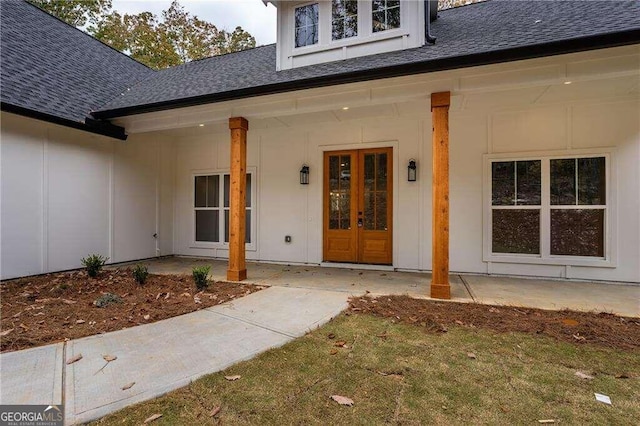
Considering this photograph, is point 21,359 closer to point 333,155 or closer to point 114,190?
point 114,190

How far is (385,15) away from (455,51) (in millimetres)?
2186

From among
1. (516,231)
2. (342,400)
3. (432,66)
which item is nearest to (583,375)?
(342,400)

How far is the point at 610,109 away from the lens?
18.2 feet

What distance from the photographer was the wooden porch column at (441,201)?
14.8ft

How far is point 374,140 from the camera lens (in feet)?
22.6

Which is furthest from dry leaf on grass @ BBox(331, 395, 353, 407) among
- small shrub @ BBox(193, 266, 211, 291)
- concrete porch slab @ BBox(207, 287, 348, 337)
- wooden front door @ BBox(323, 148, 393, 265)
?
wooden front door @ BBox(323, 148, 393, 265)

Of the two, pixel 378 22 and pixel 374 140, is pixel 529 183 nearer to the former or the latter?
pixel 374 140

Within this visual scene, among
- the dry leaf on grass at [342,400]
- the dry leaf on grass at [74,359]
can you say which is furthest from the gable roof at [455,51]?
the dry leaf on grass at [74,359]

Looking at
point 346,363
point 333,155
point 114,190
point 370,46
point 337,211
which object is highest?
point 370,46

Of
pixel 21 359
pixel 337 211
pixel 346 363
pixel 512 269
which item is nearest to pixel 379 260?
pixel 337 211

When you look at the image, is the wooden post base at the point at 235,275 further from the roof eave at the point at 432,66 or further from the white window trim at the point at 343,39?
the white window trim at the point at 343,39

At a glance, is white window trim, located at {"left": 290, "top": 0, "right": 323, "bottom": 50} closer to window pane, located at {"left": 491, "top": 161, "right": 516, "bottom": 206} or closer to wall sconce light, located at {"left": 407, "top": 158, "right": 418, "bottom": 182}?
wall sconce light, located at {"left": 407, "top": 158, "right": 418, "bottom": 182}

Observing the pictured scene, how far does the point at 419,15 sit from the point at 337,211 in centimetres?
420

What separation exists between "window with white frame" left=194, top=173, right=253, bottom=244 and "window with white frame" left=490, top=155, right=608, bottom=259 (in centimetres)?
647
